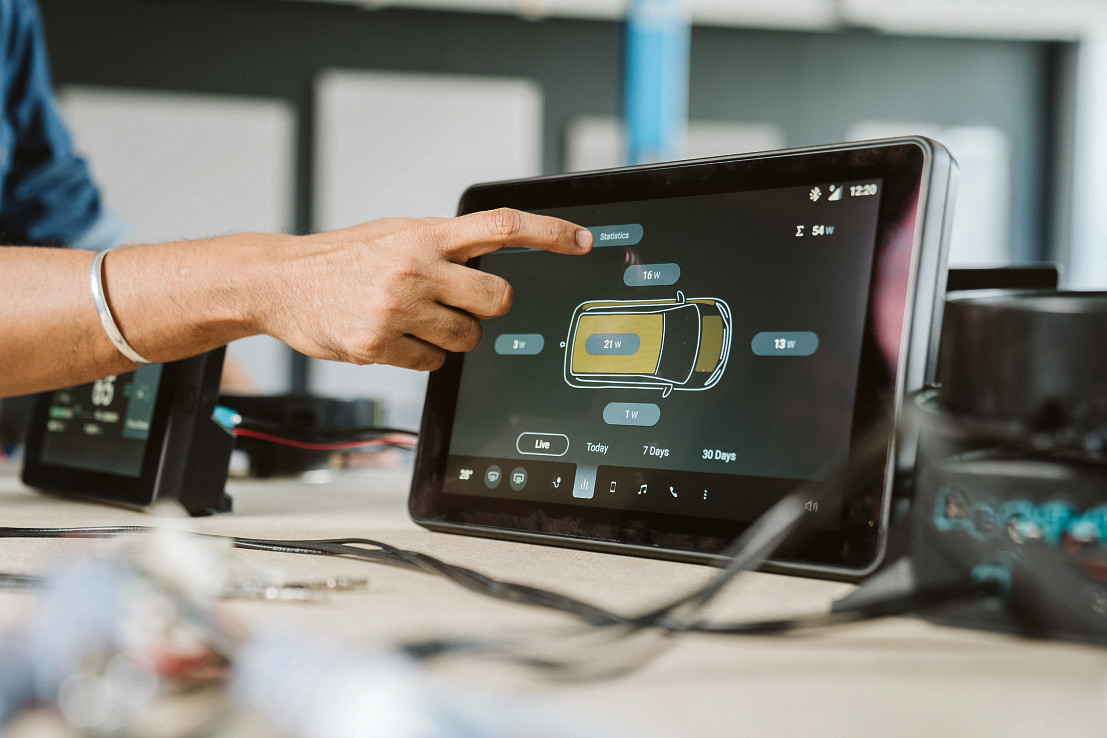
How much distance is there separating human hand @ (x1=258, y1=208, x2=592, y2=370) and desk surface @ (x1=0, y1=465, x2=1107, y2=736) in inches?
6.3

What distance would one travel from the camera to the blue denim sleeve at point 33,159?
1.59m

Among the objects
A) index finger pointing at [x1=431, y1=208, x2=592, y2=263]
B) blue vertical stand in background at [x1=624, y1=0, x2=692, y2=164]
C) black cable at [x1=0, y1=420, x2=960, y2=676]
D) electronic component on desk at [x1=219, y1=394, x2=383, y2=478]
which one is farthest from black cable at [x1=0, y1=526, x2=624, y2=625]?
blue vertical stand in background at [x1=624, y1=0, x2=692, y2=164]

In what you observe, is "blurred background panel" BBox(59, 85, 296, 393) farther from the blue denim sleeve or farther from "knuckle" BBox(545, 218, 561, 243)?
"knuckle" BBox(545, 218, 561, 243)

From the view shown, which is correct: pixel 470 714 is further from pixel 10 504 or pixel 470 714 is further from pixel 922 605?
pixel 10 504

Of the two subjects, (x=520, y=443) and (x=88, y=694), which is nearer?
(x=88, y=694)

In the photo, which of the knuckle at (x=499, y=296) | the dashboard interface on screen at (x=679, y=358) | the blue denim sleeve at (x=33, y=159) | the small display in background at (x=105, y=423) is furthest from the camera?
the blue denim sleeve at (x=33, y=159)

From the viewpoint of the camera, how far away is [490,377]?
24.1 inches

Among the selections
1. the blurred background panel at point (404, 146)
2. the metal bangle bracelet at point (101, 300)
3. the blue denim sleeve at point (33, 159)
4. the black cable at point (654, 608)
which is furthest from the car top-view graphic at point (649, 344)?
the blurred background panel at point (404, 146)

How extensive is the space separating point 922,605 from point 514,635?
17 centimetres

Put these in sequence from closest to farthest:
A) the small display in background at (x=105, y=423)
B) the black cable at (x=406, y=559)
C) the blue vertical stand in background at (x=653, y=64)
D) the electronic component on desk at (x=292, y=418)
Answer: the black cable at (x=406, y=559) → the small display in background at (x=105, y=423) → the electronic component on desk at (x=292, y=418) → the blue vertical stand in background at (x=653, y=64)

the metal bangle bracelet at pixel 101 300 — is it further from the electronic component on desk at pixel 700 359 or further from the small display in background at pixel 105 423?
the electronic component on desk at pixel 700 359

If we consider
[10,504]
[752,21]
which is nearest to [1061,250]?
[752,21]

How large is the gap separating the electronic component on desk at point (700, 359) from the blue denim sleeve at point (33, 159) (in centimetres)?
138

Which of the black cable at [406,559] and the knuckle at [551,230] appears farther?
the knuckle at [551,230]
